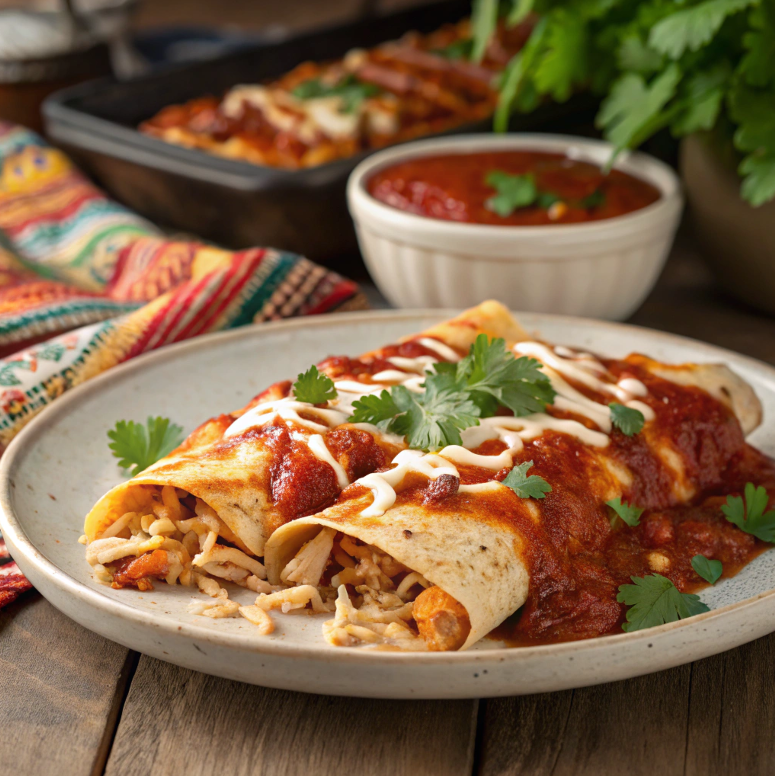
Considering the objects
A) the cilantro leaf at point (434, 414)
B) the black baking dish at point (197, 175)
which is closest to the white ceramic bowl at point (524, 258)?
the black baking dish at point (197, 175)

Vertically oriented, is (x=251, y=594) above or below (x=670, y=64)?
below

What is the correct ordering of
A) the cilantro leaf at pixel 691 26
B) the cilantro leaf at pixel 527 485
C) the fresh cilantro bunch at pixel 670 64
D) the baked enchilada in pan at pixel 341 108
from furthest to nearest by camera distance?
1. the baked enchilada in pan at pixel 341 108
2. the fresh cilantro bunch at pixel 670 64
3. the cilantro leaf at pixel 691 26
4. the cilantro leaf at pixel 527 485

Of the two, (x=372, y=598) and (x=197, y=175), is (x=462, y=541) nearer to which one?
(x=372, y=598)

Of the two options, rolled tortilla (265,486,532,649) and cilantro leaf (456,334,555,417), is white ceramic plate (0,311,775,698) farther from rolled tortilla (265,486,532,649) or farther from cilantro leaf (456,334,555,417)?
cilantro leaf (456,334,555,417)

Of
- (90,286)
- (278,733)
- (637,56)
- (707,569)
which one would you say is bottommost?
(90,286)

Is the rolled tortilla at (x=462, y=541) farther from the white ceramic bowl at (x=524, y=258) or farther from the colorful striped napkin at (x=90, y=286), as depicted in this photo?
the white ceramic bowl at (x=524, y=258)

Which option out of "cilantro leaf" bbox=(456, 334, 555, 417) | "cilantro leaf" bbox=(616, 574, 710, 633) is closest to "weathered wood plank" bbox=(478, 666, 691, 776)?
"cilantro leaf" bbox=(616, 574, 710, 633)

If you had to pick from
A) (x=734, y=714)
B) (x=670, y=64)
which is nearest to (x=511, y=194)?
(x=670, y=64)
